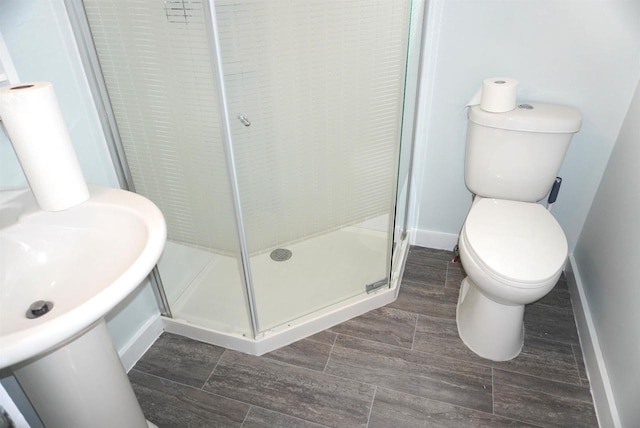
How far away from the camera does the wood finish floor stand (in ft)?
4.94

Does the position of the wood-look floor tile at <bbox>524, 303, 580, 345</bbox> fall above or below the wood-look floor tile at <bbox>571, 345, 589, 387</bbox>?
above

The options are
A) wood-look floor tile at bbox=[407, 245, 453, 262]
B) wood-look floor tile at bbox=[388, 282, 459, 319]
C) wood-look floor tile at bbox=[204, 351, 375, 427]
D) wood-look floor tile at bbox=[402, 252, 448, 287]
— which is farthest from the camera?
wood-look floor tile at bbox=[407, 245, 453, 262]

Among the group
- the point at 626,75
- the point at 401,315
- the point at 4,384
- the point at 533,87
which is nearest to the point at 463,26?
the point at 533,87

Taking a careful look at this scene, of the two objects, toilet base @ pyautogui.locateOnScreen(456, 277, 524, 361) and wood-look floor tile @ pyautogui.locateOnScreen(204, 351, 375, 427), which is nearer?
wood-look floor tile @ pyautogui.locateOnScreen(204, 351, 375, 427)

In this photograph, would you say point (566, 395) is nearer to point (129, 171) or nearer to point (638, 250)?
point (638, 250)

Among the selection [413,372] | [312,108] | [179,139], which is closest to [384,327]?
[413,372]

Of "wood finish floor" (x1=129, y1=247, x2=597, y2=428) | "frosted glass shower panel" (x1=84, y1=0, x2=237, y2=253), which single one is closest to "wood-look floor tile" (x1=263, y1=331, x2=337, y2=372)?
"wood finish floor" (x1=129, y1=247, x2=597, y2=428)

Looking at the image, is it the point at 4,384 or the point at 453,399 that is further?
the point at 453,399

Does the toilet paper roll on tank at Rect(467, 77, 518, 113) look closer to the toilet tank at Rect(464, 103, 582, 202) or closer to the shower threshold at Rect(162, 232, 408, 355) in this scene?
the toilet tank at Rect(464, 103, 582, 202)

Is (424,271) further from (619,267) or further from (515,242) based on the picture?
(619,267)

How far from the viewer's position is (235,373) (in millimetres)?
1685

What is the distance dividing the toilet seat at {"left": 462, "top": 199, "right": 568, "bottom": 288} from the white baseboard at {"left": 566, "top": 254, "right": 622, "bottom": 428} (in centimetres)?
43

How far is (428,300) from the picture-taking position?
6.59 ft

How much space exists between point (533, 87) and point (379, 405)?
145 cm
